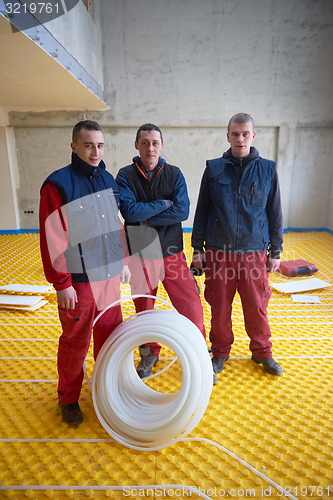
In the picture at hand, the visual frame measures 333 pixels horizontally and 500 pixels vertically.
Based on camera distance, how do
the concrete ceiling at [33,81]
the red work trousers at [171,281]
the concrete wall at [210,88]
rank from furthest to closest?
the concrete wall at [210,88] < the concrete ceiling at [33,81] < the red work trousers at [171,281]

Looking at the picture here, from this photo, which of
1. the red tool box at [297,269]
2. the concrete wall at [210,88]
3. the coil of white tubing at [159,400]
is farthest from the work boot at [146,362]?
the concrete wall at [210,88]

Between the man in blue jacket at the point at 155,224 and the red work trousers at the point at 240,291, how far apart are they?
0.57 ft

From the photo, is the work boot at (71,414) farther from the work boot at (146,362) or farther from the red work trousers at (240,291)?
the red work trousers at (240,291)

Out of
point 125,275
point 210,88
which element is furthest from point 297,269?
point 210,88

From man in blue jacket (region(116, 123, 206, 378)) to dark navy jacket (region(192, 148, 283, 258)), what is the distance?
0.87ft

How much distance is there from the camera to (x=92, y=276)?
6.44 feet

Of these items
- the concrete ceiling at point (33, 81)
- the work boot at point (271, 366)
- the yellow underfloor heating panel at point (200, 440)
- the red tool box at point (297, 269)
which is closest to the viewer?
the yellow underfloor heating panel at point (200, 440)

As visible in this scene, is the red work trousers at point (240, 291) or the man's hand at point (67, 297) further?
the red work trousers at point (240, 291)

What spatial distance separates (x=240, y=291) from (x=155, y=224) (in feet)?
2.88

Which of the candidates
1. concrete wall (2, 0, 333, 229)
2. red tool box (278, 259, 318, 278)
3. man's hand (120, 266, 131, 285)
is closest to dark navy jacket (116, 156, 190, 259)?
man's hand (120, 266, 131, 285)

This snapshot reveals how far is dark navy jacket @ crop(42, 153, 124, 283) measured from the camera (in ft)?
6.18

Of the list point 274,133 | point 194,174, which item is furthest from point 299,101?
point 194,174

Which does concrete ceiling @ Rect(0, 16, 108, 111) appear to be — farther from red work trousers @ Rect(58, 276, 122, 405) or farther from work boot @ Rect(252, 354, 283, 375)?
work boot @ Rect(252, 354, 283, 375)

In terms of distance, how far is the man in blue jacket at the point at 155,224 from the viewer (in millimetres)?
2303
